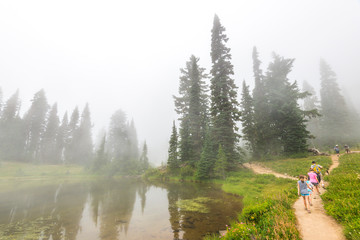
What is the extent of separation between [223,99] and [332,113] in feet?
114

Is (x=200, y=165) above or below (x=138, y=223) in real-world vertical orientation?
above

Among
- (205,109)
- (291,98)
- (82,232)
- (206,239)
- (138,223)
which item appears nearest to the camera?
(206,239)

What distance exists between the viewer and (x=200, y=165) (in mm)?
23750

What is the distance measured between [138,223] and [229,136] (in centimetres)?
1850

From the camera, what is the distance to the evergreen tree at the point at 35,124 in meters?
45.6

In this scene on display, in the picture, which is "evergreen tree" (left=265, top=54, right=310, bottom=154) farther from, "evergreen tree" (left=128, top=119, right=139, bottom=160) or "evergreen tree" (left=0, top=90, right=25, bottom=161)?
"evergreen tree" (left=0, top=90, right=25, bottom=161)

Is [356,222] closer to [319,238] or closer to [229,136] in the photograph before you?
[319,238]

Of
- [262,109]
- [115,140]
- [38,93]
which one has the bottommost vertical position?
[115,140]

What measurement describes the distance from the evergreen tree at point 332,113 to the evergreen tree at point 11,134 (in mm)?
82397

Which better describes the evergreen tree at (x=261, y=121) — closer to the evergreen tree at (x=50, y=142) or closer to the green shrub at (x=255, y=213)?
the green shrub at (x=255, y=213)

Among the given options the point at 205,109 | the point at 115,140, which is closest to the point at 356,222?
the point at 205,109

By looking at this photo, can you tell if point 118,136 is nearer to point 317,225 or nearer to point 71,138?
point 71,138

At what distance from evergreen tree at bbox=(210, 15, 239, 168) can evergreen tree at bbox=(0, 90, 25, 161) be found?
2164 inches

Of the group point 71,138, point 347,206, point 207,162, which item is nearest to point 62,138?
point 71,138
